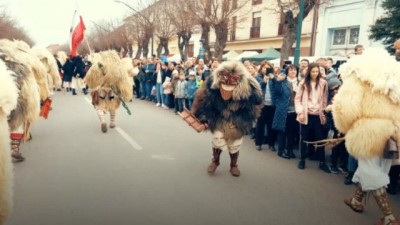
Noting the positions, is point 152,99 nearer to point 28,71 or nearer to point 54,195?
point 28,71

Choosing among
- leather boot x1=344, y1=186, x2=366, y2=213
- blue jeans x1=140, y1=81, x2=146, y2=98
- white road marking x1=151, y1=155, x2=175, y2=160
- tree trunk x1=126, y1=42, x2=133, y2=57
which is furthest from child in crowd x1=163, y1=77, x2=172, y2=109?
tree trunk x1=126, y1=42, x2=133, y2=57

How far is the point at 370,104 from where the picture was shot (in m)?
4.02

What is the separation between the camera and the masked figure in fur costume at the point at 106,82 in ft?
28.9

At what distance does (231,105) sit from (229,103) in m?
0.04

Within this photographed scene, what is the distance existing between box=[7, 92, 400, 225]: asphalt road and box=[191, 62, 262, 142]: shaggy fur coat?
2.51 ft

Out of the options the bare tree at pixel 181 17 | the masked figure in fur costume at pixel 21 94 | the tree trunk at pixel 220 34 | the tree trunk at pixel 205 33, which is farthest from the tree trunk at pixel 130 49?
the masked figure in fur costume at pixel 21 94

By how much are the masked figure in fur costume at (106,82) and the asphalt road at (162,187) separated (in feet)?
3.24

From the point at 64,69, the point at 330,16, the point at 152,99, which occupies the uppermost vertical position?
the point at 330,16

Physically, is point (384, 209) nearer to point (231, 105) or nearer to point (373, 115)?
point (373, 115)

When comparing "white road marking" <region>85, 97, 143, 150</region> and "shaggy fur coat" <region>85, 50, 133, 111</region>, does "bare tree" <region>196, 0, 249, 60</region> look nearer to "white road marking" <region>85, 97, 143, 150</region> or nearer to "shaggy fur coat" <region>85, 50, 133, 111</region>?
"shaggy fur coat" <region>85, 50, 133, 111</region>

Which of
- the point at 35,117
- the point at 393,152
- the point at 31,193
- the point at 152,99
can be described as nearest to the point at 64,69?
the point at 152,99

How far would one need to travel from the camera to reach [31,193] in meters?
4.70

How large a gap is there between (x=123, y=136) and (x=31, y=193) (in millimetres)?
3677

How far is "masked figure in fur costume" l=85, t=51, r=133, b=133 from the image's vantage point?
346 inches
